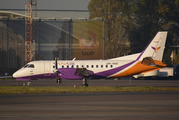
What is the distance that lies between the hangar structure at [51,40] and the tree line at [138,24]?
6.78 metres

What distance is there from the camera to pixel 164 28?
6925 cm

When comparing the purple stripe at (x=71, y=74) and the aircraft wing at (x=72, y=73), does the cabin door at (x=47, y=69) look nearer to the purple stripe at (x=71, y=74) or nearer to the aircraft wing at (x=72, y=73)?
the purple stripe at (x=71, y=74)

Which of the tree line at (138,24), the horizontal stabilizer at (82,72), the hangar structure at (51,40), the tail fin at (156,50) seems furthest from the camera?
the tree line at (138,24)

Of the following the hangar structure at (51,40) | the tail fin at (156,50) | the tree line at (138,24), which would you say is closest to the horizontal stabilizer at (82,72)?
the tail fin at (156,50)

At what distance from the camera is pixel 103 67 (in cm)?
2850

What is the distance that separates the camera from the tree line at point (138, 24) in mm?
65312

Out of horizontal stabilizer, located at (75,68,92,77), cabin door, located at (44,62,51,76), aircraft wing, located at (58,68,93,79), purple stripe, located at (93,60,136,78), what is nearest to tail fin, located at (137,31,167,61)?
purple stripe, located at (93,60,136,78)

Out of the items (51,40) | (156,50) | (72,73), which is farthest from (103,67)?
(51,40)

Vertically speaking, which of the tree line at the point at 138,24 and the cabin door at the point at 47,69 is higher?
the tree line at the point at 138,24

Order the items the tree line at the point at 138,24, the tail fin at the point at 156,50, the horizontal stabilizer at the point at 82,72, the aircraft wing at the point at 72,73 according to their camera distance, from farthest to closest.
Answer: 1. the tree line at the point at 138,24
2. the tail fin at the point at 156,50
3. the horizontal stabilizer at the point at 82,72
4. the aircraft wing at the point at 72,73

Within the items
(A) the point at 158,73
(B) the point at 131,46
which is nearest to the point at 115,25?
(B) the point at 131,46

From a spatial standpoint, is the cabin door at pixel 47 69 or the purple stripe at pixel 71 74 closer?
the purple stripe at pixel 71 74

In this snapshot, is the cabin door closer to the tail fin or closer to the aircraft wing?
the aircraft wing

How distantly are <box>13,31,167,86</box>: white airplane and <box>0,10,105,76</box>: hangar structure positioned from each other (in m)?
26.2
